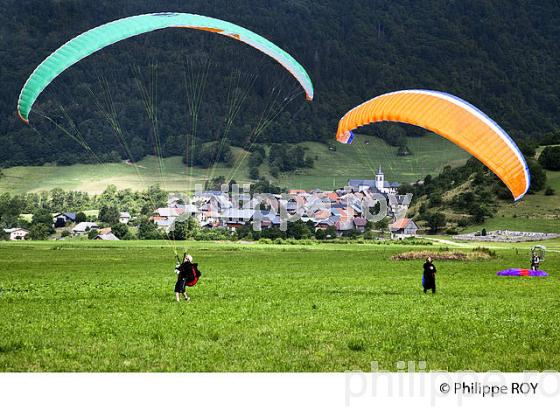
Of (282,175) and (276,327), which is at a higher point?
(282,175)

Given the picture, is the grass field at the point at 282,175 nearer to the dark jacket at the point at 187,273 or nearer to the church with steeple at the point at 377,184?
the church with steeple at the point at 377,184

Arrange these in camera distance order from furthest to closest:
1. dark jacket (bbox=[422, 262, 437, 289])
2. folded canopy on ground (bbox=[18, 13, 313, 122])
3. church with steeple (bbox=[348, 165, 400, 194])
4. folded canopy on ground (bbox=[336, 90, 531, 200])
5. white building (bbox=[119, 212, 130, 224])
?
church with steeple (bbox=[348, 165, 400, 194]) → white building (bbox=[119, 212, 130, 224]) → dark jacket (bbox=[422, 262, 437, 289]) → folded canopy on ground (bbox=[18, 13, 313, 122]) → folded canopy on ground (bbox=[336, 90, 531, 200])

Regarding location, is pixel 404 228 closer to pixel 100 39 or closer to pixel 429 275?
pixel 429 275

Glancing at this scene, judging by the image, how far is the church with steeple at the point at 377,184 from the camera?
505ft

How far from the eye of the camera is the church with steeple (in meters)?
154

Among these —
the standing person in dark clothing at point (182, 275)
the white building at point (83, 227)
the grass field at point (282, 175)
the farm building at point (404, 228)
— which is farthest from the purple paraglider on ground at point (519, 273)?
the grass field at point (282, 175)

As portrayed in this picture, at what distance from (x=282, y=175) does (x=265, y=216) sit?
7566 cm

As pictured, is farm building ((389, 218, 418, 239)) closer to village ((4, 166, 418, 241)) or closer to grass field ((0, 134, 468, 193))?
village ((4, 166, 418, 241))

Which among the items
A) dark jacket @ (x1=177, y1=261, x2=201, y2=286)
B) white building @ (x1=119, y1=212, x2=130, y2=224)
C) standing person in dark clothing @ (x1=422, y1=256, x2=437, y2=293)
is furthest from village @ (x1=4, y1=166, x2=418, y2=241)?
dark jacket @ (x1=177, y1=261, x2=201, y2=286)

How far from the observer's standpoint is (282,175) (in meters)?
174

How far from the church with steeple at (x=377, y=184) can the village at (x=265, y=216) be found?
22.4 meters

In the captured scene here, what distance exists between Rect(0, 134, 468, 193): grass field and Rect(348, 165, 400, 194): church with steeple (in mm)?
3739

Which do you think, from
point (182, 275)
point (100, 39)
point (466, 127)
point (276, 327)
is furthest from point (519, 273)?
point (100, 39)
